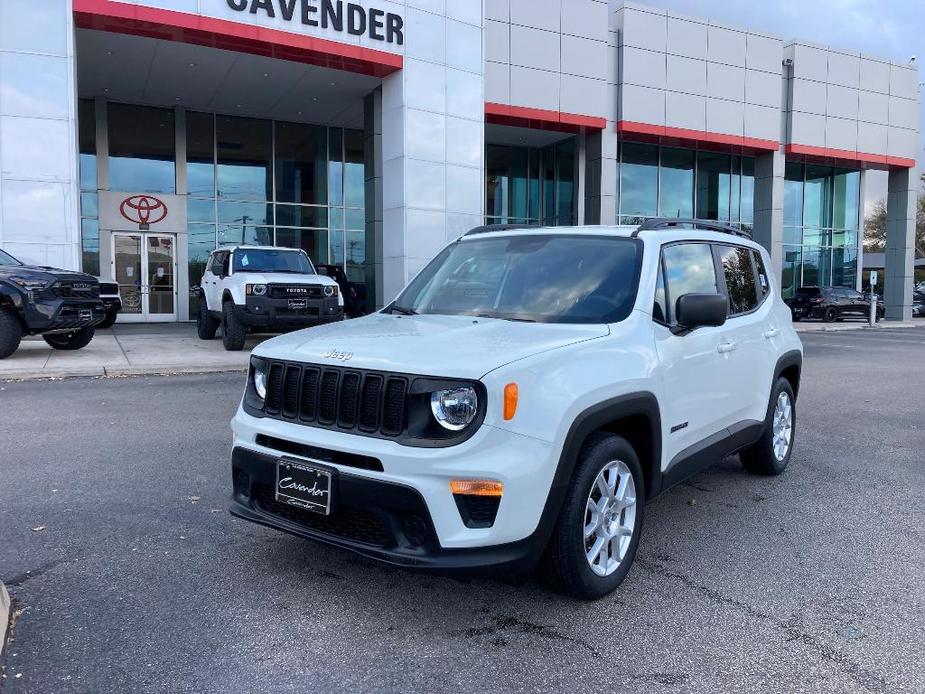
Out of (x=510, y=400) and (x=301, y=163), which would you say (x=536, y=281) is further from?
(x=301, y=163)

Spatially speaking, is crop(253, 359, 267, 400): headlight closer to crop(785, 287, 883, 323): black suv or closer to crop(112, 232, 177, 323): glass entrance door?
crop(112, 232, 177, 323): glass entrance door

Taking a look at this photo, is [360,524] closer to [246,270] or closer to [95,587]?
[95,587]

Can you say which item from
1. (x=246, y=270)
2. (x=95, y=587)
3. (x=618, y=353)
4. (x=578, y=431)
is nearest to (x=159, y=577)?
(x=95, y=587)

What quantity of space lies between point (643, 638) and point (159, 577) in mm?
2349

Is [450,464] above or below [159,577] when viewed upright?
above

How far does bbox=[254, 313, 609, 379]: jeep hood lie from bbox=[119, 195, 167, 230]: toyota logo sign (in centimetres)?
2145

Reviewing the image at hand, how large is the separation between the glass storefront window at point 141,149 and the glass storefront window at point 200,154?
0.47m

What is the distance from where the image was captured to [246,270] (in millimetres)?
14109

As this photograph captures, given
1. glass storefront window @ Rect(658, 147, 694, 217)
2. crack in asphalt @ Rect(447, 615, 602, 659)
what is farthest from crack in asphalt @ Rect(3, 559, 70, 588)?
glass storefront window @ Rect(658, 147, 694, 217)

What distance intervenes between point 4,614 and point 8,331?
10104mm

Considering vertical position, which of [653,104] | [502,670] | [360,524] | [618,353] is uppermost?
[653,104]

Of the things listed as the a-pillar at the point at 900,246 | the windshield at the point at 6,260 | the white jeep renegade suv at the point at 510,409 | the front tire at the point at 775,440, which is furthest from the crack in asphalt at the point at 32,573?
the a-pillar at the point at 900,246

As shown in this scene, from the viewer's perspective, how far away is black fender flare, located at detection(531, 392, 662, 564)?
3184 mm

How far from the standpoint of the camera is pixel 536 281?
4.36 metres
